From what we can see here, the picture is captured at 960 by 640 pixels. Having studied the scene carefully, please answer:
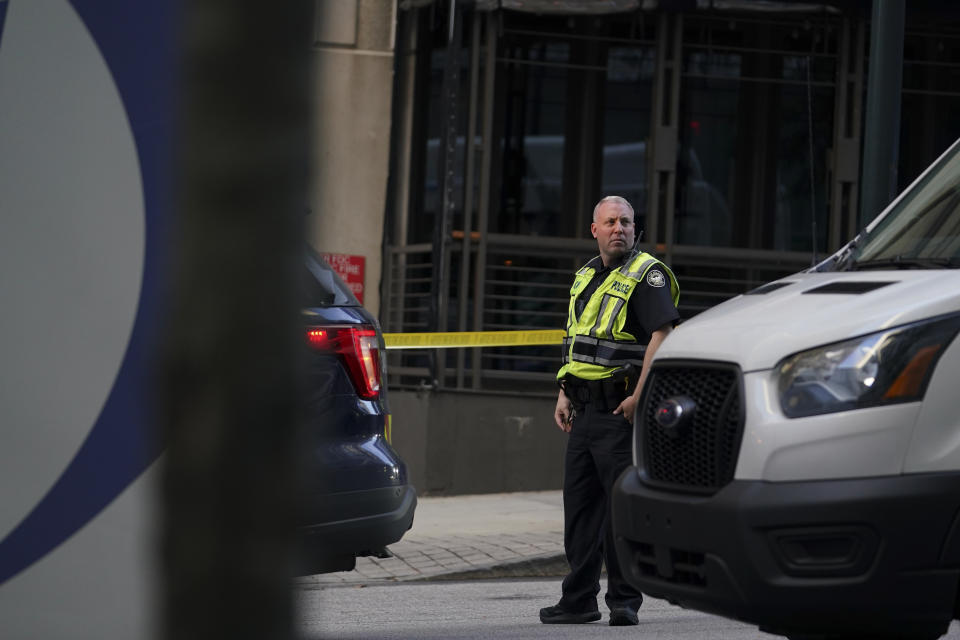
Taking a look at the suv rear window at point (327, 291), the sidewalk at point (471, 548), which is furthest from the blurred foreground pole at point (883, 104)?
the suv rear window at point (327, 291)

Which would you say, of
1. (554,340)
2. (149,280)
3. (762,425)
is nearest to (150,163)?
(149,280)

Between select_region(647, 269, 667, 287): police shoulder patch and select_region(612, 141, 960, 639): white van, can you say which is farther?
select_region(647, 269, 667, 287): police shoulder patch

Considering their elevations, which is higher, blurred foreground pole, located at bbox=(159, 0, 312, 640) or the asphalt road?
blurred foreground pole, located at bbox=(159, 0, 312, 640)

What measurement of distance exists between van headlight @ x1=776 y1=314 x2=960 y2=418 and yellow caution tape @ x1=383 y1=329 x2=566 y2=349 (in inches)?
356

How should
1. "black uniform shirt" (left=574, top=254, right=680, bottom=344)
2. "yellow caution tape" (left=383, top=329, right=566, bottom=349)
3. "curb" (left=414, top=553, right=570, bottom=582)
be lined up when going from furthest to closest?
"yellow caution tape" (left=383, top=329, right=566, bottom=349) < "curb" (left=414, top=553, right=570, bottom=582) < "black uniform shirt" (left=574, top=254, right=680, bottom=344)

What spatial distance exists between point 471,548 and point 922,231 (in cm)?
521

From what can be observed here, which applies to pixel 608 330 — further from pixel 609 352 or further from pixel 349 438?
pixel 349 438

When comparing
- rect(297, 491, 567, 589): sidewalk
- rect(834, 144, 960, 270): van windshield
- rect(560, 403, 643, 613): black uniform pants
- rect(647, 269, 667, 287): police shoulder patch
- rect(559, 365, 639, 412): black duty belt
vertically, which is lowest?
rect(297, 491, 567, 589): sidewalk

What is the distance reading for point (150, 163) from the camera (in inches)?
145

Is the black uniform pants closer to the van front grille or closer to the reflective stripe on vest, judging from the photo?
the reflective stripe on vest

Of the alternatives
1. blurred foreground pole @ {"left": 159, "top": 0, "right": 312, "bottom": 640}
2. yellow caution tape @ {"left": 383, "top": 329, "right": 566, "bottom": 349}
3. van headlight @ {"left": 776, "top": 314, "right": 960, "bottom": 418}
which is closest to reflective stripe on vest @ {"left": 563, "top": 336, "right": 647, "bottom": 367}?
van headlight @ {"left": 776, "top": 314, "right": 960, "bottom": 418}

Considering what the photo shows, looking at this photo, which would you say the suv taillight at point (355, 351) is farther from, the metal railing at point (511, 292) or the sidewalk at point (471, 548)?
the metal railing at point (511, 292)

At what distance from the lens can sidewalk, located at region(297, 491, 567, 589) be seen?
892cm

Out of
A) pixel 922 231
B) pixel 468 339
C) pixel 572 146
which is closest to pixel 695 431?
pixel 922 231
